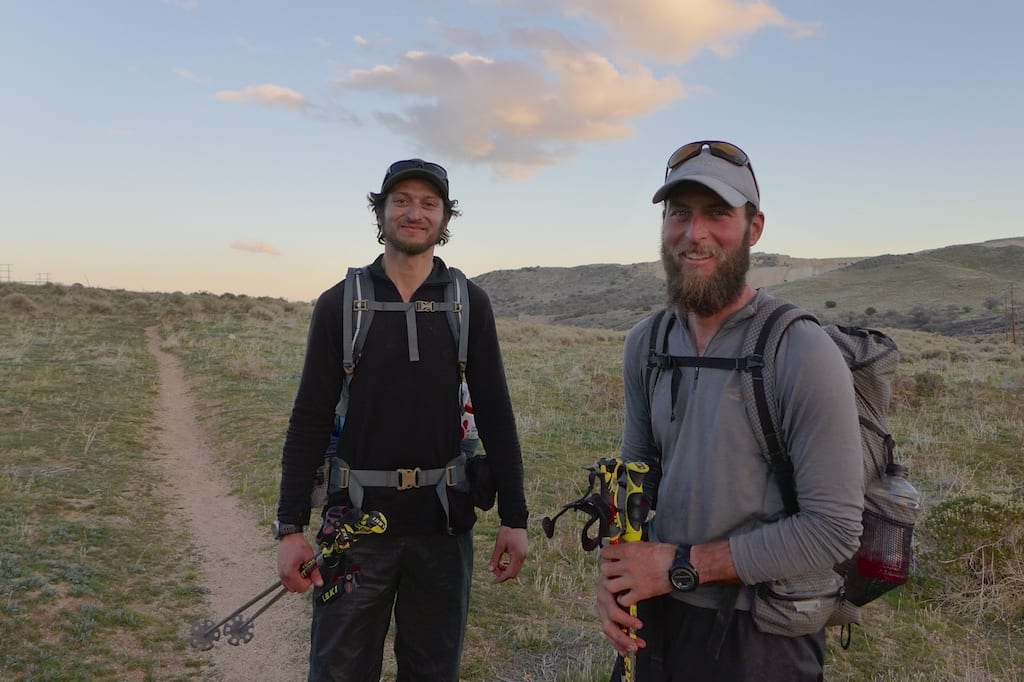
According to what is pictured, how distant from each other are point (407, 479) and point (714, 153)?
1729 mm

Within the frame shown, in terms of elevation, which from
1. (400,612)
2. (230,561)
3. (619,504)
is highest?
(619,504)

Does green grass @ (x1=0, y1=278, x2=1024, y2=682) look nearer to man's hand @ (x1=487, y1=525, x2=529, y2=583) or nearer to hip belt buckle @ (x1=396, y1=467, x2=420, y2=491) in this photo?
man's hand @ (x1=487, y1=525, x2=529, y2=583)

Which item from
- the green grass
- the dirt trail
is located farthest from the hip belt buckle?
the dirt trail

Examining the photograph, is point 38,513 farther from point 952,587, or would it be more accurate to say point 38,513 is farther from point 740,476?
point 952,587

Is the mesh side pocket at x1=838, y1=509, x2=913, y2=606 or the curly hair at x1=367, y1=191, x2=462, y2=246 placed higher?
the curly hair at x1=367, y1=191, x2=462, y2=246

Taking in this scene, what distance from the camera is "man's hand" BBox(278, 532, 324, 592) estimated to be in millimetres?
2814

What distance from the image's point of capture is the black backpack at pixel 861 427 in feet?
6.04

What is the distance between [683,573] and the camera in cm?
188

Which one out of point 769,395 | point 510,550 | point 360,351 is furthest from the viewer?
point 510,550

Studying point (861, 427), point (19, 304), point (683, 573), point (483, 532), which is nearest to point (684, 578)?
→ point (683, 573)

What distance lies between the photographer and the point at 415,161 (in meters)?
3.02

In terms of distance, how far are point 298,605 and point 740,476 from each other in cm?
453

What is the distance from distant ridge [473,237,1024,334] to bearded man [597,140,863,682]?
1149 inches

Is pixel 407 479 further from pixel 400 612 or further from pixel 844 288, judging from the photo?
pixel 844 288
